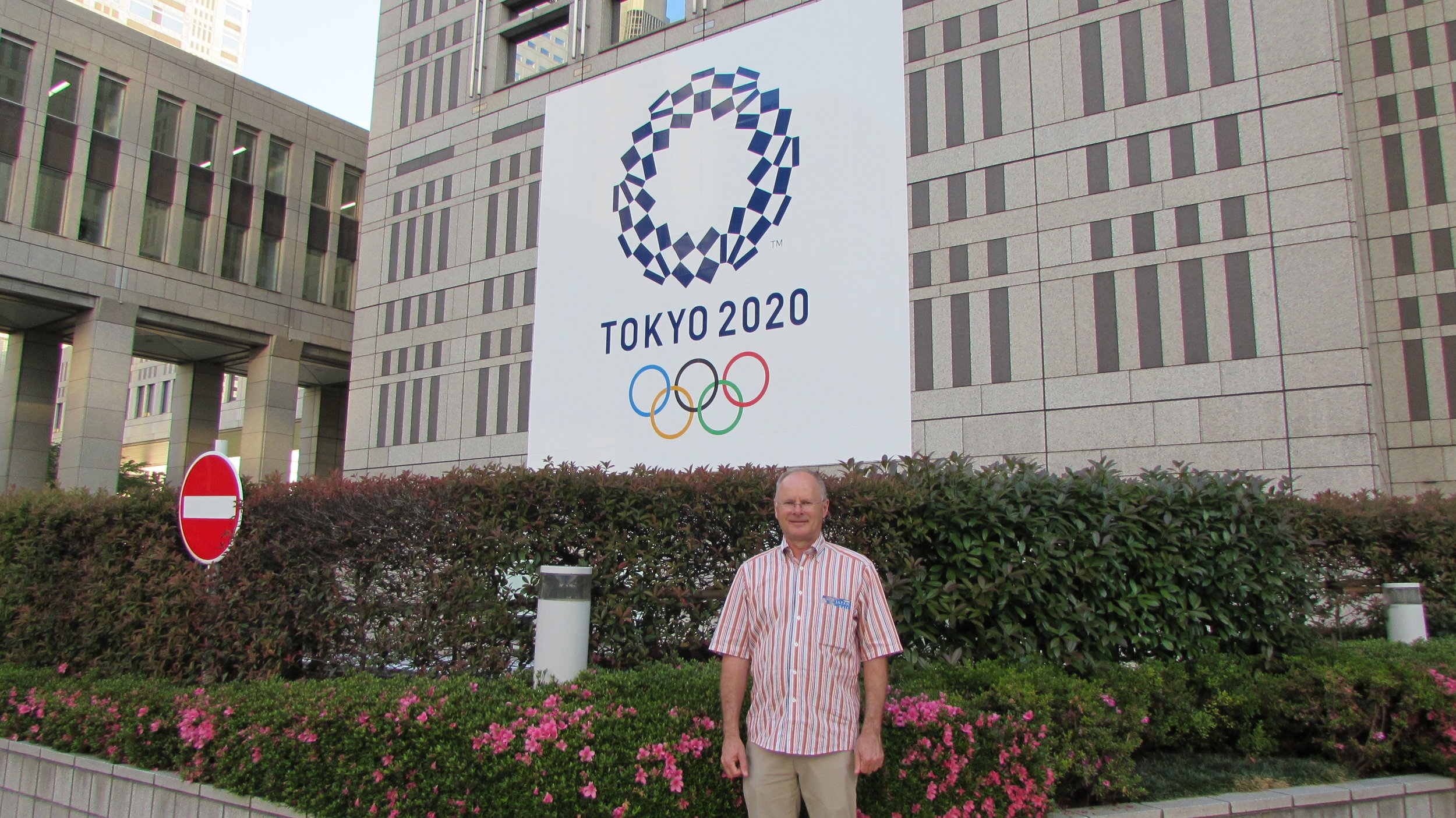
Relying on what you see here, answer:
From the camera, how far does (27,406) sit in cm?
3062

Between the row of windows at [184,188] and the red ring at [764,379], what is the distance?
62.7 feet

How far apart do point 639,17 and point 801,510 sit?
26522mm

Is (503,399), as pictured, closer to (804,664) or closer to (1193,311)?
(1193,311)

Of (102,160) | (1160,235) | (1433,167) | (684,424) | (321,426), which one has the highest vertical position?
(102,160)

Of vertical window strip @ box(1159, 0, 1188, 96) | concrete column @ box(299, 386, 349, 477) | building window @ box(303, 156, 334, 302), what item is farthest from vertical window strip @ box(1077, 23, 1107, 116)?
concrete column @ box(299, 386, 349, 477)

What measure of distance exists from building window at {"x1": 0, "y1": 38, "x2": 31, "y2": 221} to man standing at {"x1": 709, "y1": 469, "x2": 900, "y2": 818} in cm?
3177

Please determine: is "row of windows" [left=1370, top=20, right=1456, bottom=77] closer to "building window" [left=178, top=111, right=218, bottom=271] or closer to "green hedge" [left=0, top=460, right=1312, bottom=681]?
"green hedge" [left=0, top=460, right=1312, bottom=681]

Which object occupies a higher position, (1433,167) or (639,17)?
(639,17)

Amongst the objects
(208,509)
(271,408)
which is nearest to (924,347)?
(208,509)

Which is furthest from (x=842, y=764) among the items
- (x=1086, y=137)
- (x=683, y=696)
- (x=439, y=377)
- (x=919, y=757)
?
(x=439, y=377)

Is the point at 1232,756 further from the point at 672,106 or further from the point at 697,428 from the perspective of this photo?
the point at 672,106

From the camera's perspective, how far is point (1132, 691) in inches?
216

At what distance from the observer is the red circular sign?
624 cm

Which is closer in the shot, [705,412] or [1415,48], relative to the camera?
[705,412]
